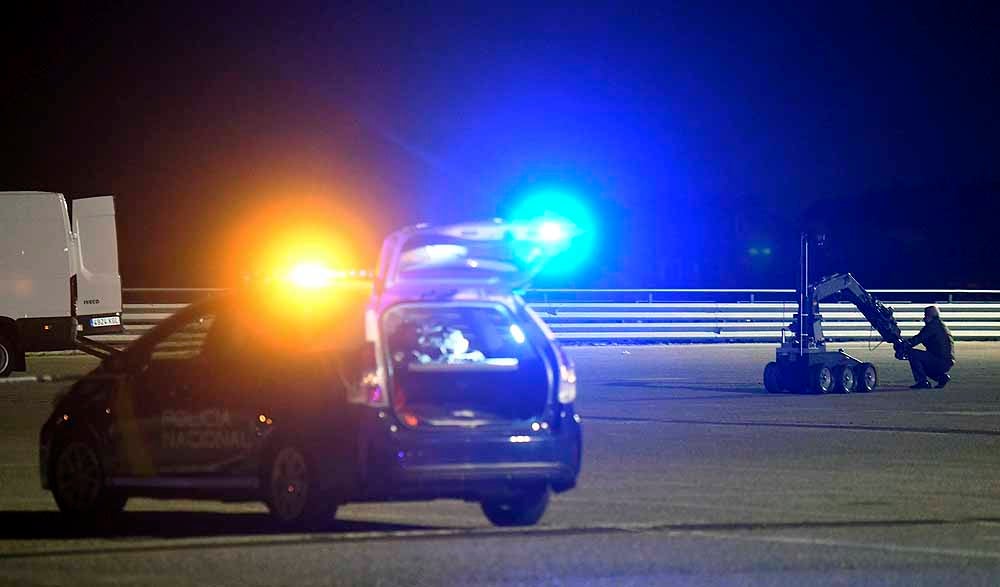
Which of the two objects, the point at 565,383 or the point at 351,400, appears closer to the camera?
the point at 351,400

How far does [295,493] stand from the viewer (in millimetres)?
9742

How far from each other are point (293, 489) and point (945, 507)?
4331mm

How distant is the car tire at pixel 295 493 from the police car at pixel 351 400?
11mm

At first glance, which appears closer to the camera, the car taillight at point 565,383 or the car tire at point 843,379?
the car taillight at point 565,383

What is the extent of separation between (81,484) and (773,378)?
15.5 metres

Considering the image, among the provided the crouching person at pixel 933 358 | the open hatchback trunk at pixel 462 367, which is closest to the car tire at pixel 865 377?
the crouching person at pixel 933 358

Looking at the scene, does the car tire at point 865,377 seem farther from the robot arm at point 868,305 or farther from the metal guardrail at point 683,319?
the metal guardrail at point 683,319

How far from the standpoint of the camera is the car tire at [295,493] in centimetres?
957

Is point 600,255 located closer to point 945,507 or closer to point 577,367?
point 577,367

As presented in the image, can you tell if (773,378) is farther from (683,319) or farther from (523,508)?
(523,508)

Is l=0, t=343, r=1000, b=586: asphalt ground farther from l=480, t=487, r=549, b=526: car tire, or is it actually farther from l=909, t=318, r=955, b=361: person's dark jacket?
l=909, t=318, r=955, b=361: person's dark jacket

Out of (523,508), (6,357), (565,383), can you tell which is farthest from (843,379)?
(565,383)

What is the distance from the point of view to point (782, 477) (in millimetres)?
12797

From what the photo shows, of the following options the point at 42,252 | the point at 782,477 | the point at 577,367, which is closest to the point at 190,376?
the point at 782,477
